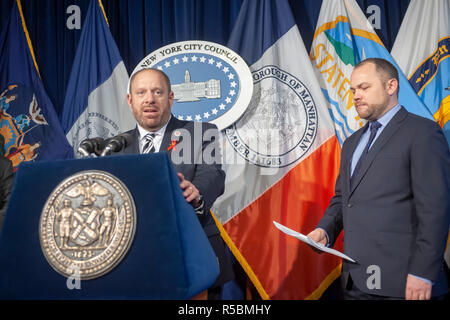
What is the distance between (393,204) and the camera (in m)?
1.73

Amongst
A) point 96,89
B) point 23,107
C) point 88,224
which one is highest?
point 96,89

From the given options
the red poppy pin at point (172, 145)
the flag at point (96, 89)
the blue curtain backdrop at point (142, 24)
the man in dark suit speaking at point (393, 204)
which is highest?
the blue curtain backdrop at point (142, 24)

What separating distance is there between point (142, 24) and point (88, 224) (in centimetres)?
283

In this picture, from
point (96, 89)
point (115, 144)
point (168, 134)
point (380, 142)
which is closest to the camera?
point (115, 144)

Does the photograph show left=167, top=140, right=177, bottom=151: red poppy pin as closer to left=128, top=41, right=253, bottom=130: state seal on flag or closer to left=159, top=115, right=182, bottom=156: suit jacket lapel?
left=159, top=115, right=182, bottom=156: suit jacket lapel

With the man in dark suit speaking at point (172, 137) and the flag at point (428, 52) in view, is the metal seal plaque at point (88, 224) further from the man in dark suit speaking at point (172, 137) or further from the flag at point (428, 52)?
the flag at point (428, 52)

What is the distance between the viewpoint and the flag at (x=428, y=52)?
9.12ft

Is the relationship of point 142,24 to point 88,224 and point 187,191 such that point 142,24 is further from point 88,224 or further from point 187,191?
point 88,224

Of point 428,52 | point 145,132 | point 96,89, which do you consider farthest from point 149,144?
point 428,52

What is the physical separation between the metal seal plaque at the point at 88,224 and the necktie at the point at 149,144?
647mm

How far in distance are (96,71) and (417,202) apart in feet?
8.67

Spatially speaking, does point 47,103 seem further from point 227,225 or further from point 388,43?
point 388,43

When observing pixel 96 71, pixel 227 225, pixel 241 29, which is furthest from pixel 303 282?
pixel 96 71

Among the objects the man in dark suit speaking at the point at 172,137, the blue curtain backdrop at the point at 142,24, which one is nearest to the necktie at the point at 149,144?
the man in dark suit speaking at the point at 172,137
